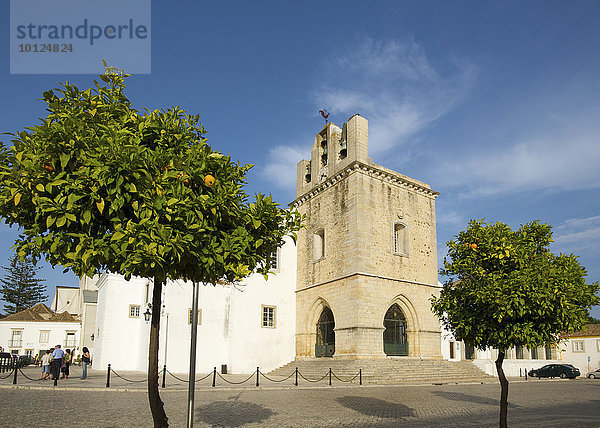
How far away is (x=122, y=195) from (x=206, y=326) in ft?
69.7

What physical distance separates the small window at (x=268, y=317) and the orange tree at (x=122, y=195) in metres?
21.3

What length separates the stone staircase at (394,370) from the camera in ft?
70.5

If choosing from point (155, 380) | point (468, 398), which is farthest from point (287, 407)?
point (155, 380)

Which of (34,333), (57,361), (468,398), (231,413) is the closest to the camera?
(231,413)

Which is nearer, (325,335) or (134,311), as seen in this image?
(325,335)

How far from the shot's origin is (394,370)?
22.3 metres

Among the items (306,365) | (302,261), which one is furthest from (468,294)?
(302,261)

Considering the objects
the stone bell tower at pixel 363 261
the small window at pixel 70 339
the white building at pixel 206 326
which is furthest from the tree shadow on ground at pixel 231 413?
the small window at pixel 70 339

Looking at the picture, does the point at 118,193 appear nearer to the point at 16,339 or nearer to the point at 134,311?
the point at 134,311

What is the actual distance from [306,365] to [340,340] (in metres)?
2.49

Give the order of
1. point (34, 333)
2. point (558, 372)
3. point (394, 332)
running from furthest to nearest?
point (34, 333) < point (558, 372) < point (394, 332)

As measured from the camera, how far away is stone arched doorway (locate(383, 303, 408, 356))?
25125 mm

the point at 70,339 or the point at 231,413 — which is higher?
the point at 231,413

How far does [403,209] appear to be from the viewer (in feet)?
88.4
